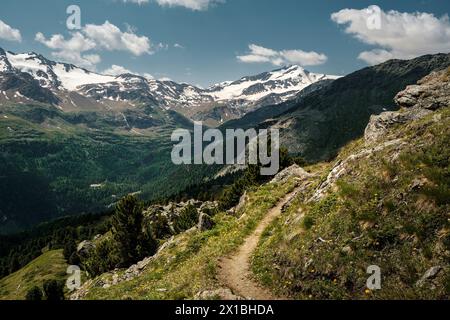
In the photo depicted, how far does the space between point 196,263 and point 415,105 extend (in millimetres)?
26055

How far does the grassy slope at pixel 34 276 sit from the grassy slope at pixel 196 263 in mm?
93157

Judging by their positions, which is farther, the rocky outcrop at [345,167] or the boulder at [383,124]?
the boulder at [383,124]

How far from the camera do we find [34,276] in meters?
133

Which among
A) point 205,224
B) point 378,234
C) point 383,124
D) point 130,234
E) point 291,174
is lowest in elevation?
point 130,234

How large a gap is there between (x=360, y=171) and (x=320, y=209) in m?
4.07

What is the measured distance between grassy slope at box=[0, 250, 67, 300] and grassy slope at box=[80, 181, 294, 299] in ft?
306

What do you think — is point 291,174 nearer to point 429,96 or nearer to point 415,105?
point 415,105

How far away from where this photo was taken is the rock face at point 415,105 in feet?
116

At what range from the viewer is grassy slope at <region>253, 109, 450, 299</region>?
57.4 feet

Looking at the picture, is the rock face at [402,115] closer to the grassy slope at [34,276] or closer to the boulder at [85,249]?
the boulder at [85,249]

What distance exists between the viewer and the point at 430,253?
1736cm

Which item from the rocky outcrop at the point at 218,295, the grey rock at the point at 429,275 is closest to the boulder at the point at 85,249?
the rocky outcrop at the point at 218,295

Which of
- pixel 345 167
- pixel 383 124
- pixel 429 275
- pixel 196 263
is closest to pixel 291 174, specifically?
pixel 383 124

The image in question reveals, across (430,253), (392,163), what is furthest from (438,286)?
(392,163)
